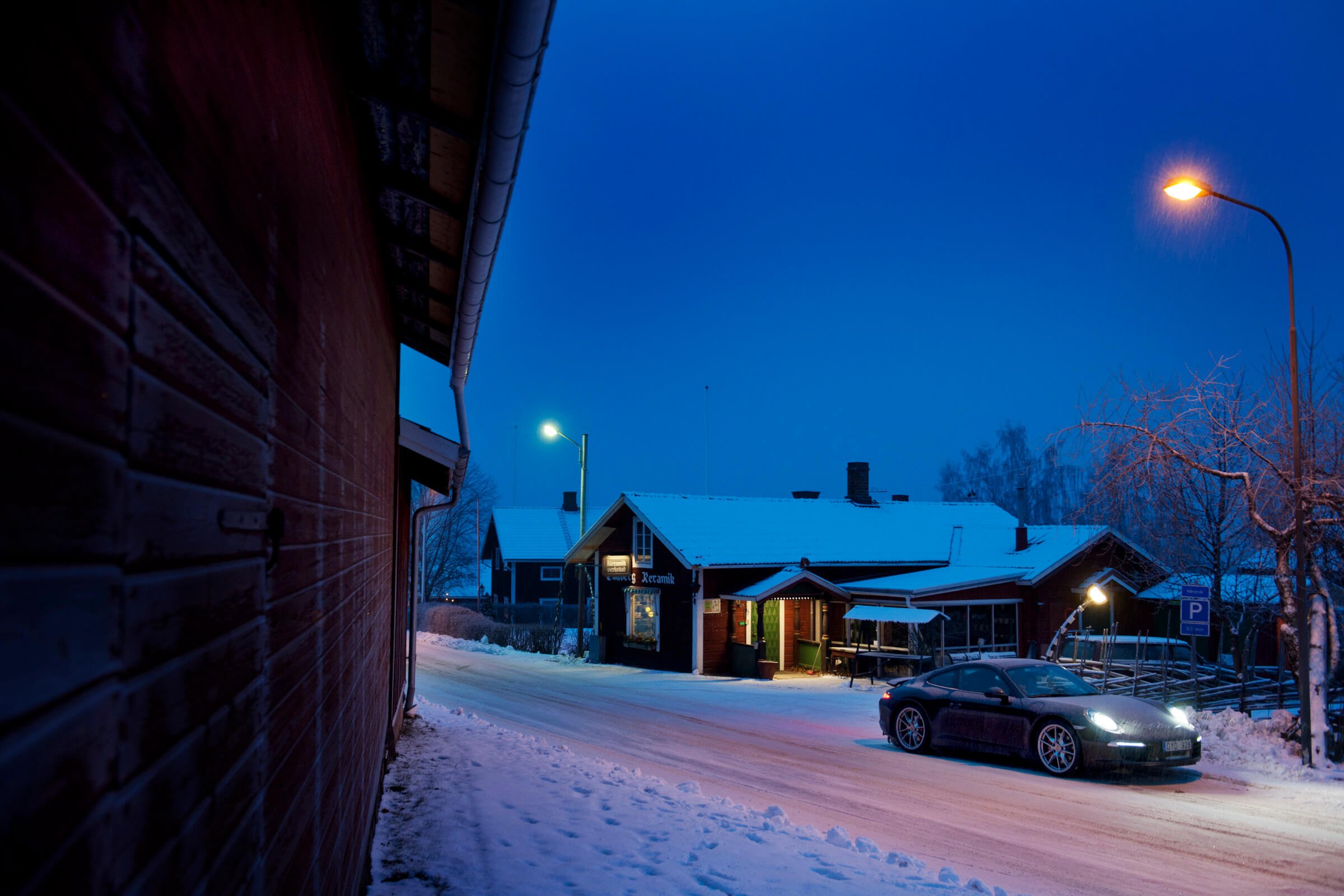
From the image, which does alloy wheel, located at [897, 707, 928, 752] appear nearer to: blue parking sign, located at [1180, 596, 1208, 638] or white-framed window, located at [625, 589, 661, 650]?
blue parking sign, located at [1180, 596, 1208, 638]

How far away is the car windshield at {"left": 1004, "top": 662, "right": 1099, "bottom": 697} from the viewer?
13.5 metres

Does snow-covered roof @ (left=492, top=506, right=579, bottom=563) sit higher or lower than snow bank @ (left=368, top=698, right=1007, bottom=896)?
higher

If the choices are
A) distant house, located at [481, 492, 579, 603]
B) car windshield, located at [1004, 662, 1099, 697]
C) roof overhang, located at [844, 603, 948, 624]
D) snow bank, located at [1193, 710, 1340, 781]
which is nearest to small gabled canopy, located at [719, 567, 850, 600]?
roof overhang, located at [844, 603, 948, 624]

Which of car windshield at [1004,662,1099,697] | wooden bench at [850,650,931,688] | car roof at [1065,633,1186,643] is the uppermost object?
car windshield at [1004,662,1099,697]

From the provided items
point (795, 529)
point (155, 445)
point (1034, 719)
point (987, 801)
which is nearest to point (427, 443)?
point (987, 801)

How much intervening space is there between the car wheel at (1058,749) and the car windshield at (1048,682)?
54cm

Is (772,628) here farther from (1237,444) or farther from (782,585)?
(1237,444)

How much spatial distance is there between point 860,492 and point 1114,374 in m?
22.8

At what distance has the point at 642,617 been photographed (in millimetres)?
31734

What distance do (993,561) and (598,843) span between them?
89.1 feet

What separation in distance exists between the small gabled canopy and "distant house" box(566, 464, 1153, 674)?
0.05m

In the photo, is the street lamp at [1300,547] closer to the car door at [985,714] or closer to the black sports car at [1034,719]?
the black sports car at [1034,719]

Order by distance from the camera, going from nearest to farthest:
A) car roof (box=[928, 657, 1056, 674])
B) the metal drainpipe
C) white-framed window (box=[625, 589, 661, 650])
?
car roof (box=[928, 657, 1056, 674])
the metal drainpipe
white-framed window (box=[625, 589, 661, 650])

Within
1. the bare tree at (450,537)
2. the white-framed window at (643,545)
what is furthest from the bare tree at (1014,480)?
the white-framed window at (643,545)
